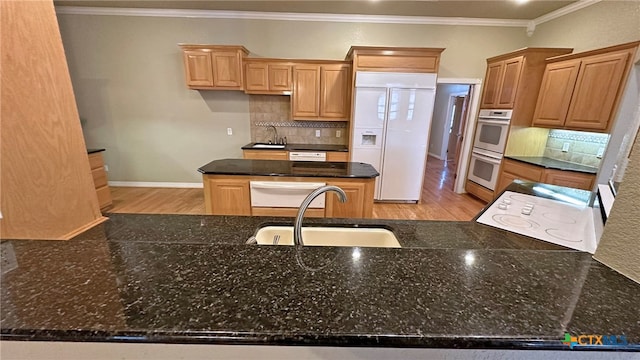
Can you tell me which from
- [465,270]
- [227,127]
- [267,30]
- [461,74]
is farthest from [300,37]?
[465,270]

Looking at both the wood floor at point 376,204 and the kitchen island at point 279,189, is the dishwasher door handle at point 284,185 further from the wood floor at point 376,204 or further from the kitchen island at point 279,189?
the wood floor at point 376,204

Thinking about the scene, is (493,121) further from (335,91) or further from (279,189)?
(279,189)

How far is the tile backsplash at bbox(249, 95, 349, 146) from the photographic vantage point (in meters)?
4.38

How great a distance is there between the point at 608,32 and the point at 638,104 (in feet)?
8.98

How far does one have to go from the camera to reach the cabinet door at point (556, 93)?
3088mm

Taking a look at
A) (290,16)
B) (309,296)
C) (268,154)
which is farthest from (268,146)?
(309,296)

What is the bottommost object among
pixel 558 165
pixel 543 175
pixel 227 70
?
pixel 543 175

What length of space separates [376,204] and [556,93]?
2707mm

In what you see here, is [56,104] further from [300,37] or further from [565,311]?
[300,37]

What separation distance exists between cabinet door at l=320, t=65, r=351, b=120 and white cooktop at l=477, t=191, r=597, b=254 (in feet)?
9.42

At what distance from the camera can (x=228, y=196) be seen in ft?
7.80

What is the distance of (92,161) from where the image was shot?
332 cm

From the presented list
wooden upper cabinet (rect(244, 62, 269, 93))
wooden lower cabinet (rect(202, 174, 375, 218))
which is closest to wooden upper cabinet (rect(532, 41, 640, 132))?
wooden lower cabinet (rect(202, 174, 375, 218))

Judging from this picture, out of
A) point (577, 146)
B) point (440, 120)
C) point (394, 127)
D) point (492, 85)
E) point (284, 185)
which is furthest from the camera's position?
point (440, 120)
